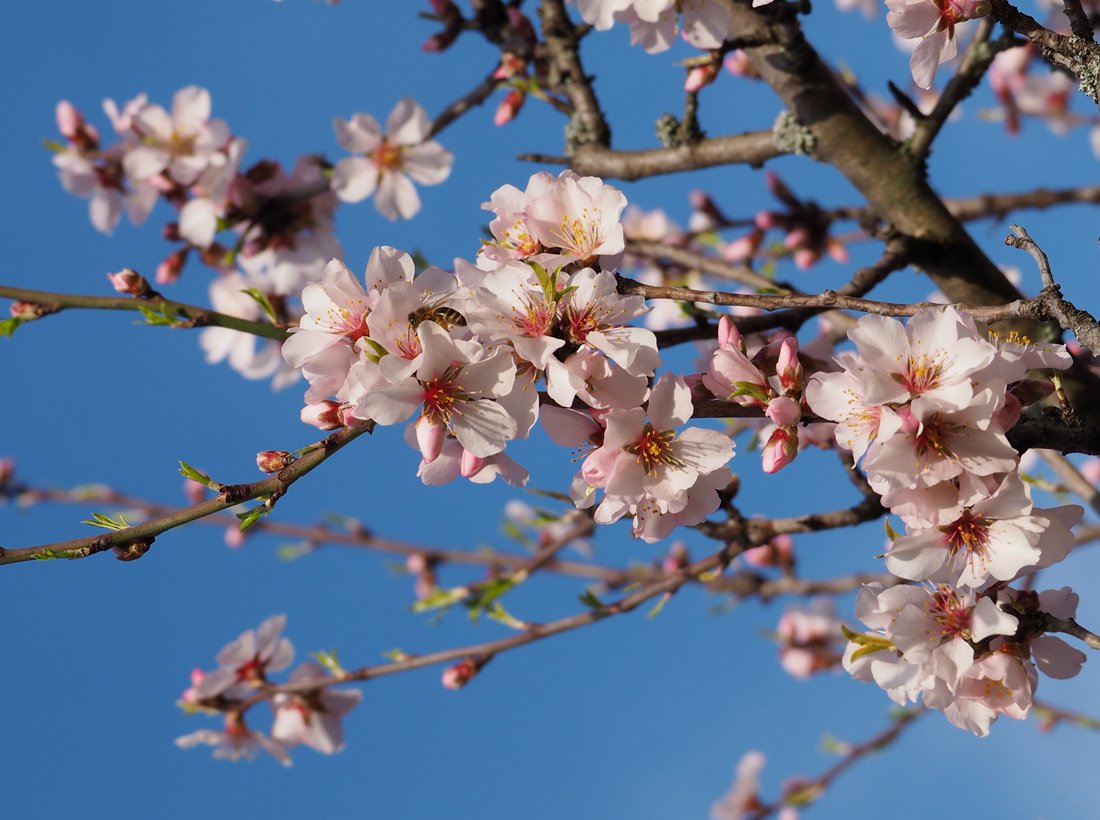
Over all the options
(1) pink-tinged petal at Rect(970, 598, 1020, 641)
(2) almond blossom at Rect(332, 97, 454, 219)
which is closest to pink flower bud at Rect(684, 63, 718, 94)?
(2) almond blossom at Rect(332, 97, 454, 219)

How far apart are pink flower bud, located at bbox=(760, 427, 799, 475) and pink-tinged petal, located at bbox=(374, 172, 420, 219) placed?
269 centimetres

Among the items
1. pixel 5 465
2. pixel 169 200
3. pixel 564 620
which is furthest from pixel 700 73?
pixel 5 465

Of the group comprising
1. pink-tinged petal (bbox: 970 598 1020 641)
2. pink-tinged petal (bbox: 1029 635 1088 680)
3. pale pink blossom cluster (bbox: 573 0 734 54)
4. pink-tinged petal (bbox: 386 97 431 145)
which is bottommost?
pink-tinged petal (bbox: 1029 635 1088 680)

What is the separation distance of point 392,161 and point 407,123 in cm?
16

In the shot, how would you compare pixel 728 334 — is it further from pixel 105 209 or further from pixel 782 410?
pixel 105 209

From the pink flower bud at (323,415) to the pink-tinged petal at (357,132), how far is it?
2512 millimetres

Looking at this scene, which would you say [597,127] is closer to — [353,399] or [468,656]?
[468,656]

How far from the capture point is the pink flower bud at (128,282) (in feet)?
7.25

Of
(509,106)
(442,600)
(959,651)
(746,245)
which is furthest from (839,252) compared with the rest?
(959,651)

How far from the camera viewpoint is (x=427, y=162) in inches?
163

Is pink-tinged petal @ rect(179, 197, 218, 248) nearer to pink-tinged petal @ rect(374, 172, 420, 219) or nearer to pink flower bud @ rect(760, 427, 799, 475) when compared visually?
pink-tinged petal @ rect(374, 172, 420, 219)

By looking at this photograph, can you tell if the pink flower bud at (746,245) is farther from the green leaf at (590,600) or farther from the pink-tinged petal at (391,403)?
the pink-tinged petal at (391,403)

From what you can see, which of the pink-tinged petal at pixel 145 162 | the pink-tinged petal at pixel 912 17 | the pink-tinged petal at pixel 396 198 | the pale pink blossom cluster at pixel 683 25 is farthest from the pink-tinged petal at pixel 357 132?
the pink-tinged petal at pixel 912 17

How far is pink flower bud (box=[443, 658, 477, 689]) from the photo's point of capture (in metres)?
2.96
